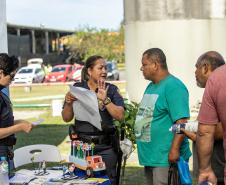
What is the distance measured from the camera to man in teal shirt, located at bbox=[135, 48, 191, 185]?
4.30m

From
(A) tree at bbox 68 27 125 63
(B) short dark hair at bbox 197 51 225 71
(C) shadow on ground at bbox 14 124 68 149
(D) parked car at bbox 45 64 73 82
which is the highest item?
(A) tree at bbox 68 27 125 63

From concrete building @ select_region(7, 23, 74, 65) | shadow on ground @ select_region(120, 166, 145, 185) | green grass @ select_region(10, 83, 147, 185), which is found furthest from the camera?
concrete building @ select_region(7, 23, 74, 65)

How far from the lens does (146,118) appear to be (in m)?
4.47

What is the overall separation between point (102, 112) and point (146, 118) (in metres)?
0.39

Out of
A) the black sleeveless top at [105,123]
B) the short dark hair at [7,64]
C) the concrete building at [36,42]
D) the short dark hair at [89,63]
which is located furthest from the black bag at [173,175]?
the concrete building at [36,42]

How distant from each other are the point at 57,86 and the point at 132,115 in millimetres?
23754

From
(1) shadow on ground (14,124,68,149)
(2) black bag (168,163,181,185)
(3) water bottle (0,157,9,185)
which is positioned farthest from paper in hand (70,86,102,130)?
(1) shadow on ground (14,124,68,149)

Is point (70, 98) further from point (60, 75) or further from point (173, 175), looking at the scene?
point (60, 75)

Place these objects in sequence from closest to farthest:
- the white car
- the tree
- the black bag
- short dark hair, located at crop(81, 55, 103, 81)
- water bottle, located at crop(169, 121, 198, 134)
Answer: water bottle, located at crop(169, 121, 198, 134)
the black bag
short dark hair, located at crop(81, 55, 103, 81)
the white car
the tree

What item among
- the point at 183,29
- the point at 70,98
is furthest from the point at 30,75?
the point at 70,98

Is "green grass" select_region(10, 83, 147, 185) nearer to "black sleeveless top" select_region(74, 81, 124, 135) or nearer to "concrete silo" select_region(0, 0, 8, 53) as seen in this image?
"concrete silo" select_region(0, 0, 8, 53)

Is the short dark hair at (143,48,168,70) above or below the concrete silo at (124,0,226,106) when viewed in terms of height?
below

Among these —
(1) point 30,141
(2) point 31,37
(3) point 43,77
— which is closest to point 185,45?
(1) point 30,141

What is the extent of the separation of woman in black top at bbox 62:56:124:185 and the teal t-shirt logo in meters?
0.18
